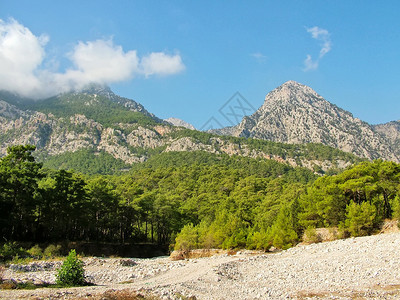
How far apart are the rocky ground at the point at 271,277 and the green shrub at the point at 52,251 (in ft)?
23.8

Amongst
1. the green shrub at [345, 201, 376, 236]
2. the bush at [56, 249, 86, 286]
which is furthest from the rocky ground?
the green shrub at [345, 201, 376, 236]

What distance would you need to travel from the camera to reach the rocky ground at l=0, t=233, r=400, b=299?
58.3 feet

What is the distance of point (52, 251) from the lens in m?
41.5

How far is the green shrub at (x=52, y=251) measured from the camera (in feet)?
132

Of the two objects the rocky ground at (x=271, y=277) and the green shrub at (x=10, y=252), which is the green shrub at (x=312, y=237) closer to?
the rocky ground at (x=271, y=277)

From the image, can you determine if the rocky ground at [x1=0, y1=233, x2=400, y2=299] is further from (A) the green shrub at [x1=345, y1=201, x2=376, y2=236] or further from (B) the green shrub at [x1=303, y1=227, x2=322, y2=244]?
(B) the green shrub at [x1=303, y1=227, x2=322, y2=244]

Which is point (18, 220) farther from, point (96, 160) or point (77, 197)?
point (96, 160)

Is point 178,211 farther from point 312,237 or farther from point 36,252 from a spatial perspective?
point 36,252

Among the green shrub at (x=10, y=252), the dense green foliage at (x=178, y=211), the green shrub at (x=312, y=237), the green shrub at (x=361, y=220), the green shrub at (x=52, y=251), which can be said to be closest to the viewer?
the green shrub at (x=10, y=252)

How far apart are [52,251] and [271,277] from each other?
3009cm

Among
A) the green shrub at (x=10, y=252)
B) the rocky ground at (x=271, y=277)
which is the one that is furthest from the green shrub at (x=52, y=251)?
the rocky ground at (x=271, y=277)

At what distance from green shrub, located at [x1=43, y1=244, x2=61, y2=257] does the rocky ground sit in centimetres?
725

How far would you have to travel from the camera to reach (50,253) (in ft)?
133

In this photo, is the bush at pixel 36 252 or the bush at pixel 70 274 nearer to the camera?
the bush at pixel 70 274
